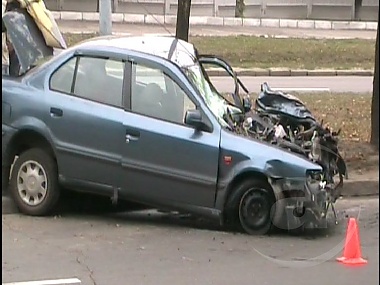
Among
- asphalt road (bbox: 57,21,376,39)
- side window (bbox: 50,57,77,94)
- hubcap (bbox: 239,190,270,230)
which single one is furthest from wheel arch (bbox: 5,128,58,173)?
asphalt road (bbox: 57,21,376,39)

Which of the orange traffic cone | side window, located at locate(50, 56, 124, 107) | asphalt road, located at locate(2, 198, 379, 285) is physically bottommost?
asphalt road, located at locate(2, 198, 379, 285)

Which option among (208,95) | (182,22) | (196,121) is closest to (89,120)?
(196,121)

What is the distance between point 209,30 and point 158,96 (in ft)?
68.4

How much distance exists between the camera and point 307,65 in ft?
73.4

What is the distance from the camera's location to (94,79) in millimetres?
7305

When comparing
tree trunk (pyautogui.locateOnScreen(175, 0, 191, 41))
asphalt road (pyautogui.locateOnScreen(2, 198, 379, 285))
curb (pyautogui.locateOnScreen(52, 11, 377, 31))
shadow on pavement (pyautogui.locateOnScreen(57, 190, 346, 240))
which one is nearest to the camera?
asphalt road (pyautogui.locateOnScreen(2, 198, 379, 285))

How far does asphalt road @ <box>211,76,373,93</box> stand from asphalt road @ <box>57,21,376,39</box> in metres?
3.64

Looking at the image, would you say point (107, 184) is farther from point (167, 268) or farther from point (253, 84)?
point (253, 84)

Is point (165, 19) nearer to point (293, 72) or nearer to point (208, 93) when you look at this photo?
point (293, 72)

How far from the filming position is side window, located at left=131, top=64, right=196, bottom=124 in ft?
23.4

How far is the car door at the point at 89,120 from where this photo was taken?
713 centimetres

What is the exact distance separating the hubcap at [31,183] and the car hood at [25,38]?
4.29 ft

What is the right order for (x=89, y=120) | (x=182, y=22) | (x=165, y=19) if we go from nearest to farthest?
(x=89, y=120)
(x=182, y=22)
(x=165, y=19)

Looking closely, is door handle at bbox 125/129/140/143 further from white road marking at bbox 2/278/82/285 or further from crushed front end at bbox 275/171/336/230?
white road marking at bbox 2/278/82/285
